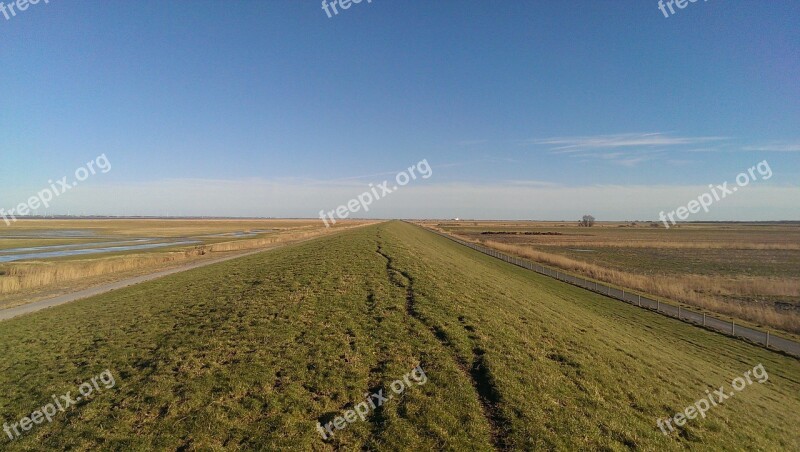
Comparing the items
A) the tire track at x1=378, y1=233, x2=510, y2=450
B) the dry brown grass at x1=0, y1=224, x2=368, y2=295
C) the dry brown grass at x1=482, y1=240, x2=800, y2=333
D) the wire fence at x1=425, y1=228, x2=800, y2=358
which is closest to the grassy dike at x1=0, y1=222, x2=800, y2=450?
the tire track at x1=378, y1=233, x2=510, y2=450

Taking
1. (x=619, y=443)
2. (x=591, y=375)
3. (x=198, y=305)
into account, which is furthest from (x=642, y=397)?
(x=198, y=305)

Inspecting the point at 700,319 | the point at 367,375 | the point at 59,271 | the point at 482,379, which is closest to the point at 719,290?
the point at 700,319

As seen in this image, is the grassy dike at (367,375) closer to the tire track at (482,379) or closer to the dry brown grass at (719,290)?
the tire track at (482,379)

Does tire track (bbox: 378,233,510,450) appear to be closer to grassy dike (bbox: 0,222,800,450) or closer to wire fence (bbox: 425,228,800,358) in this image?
grassy dike (bbox: 0,222,800,450)

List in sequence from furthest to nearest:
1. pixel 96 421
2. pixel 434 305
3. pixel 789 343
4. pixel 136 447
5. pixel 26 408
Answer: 1. pixel 789 343
2. pixel 434 305
3. pixel 26 408
4. pixel 96 421
5. pixel 136 447

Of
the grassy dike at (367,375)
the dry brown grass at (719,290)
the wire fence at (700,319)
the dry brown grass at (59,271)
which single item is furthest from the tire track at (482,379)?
the dry brown grass at (59,271)

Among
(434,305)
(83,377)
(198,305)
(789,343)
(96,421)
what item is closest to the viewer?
(96,421)

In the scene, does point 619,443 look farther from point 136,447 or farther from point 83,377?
point 83,377

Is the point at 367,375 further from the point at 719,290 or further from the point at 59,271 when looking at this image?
the point at 719,290
